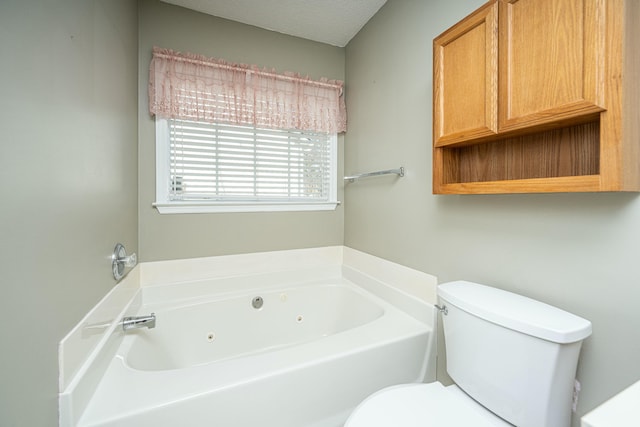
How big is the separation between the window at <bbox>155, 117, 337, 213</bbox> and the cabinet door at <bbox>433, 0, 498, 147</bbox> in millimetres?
1125

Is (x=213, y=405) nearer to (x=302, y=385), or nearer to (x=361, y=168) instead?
(x=302, y=385)

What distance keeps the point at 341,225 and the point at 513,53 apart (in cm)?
160

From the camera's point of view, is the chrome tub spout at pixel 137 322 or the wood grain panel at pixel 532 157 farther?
the chrome tub spout at pixel 137 322

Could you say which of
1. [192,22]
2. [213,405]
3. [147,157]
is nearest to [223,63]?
[192,22]

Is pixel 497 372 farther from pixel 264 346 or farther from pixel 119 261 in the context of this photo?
pixel 119 261

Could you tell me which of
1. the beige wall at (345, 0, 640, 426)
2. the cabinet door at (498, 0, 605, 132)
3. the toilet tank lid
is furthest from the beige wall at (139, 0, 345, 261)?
the cabinet door at (498, 0, 605, 132)

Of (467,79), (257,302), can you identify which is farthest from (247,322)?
(467,79)

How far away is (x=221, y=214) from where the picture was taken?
1914mm

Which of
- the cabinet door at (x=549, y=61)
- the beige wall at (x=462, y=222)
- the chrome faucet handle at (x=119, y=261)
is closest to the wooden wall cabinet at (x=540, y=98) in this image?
the cabinet door at (x=549, y=61)

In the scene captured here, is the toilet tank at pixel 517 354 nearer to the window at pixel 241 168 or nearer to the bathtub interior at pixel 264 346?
the bathtub interior at pixel 264 346

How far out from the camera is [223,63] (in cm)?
182

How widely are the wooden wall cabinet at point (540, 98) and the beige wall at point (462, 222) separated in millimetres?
137

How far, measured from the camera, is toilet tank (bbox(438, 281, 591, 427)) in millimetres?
791

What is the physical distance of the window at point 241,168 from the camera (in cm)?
177
